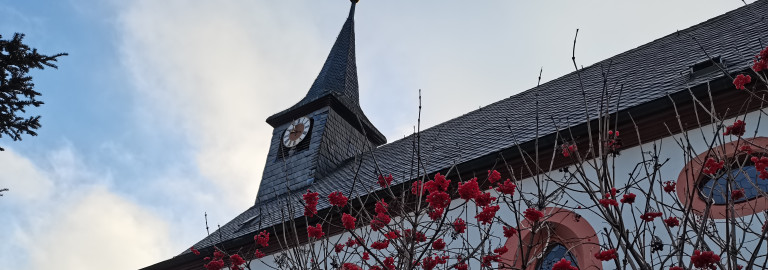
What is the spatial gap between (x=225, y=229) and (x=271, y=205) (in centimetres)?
106

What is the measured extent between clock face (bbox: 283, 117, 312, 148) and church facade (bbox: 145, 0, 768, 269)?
0.13ft

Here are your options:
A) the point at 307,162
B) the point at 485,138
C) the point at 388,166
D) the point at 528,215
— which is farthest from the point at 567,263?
the point at 307,162

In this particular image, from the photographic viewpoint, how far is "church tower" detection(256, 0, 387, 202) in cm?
1409

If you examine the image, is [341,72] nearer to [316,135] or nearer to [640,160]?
[316,135]

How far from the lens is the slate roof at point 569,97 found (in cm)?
739

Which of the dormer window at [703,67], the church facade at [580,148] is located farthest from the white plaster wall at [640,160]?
the dormer window at [703,67]

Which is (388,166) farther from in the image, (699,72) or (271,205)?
(699,72)

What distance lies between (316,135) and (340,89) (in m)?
3.08

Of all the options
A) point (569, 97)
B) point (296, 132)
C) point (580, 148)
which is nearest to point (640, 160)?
point (580, 148)

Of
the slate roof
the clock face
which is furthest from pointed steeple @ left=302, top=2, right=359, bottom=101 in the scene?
the slate roof

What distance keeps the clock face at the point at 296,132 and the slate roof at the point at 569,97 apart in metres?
2.69

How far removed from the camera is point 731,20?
31.3ft

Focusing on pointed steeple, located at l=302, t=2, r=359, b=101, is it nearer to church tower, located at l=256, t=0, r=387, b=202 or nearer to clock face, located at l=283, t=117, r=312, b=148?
church tower, located at l=256, t=0, r=387, b=202

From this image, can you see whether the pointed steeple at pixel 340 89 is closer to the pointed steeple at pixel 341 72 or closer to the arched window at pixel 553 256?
the pointed steeple at pixel 341 72
